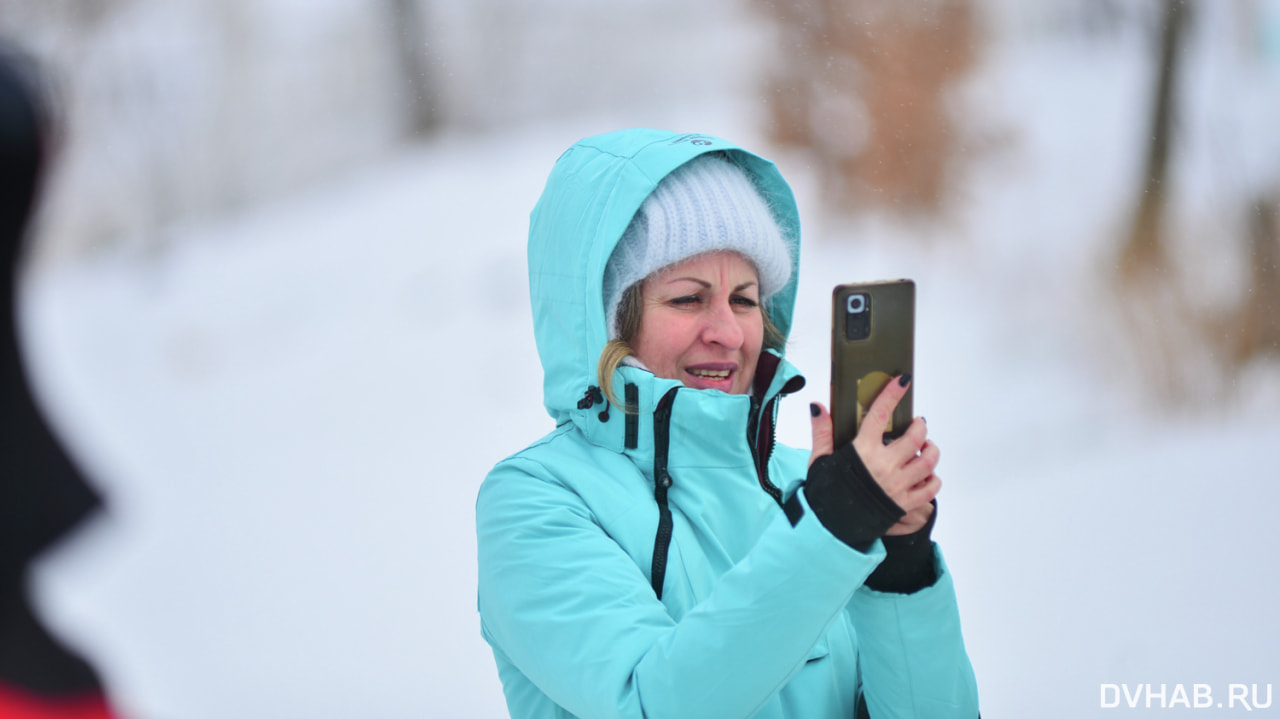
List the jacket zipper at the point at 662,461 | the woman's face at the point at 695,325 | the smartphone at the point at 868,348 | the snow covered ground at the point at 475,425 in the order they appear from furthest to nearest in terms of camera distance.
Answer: the snow covered ground at the point at 475,425 < the woman's face at the point at 695,325 < the jacket zipper at the point at 662,461 < the smartphone at the point at 868,348

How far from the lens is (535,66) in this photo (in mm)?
4586

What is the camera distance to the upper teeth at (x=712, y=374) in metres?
1.48

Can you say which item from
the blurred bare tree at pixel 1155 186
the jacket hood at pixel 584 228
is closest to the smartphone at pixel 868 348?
the jacket hood at pixel 584 228

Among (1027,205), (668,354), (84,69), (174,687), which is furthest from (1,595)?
(1027,205)

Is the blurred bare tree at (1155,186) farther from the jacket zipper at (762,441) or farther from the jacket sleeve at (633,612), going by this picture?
the jacket sleeve at (633,612)

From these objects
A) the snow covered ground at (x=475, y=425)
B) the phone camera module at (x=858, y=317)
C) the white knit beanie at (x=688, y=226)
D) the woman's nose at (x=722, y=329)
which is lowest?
the snow covered ground at (x=475, y=425)

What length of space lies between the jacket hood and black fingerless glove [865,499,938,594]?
17.4 inches

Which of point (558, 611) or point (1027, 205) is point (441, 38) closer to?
point (1027, 205)

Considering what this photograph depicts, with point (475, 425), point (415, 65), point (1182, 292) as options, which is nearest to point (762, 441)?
point (475, 425)

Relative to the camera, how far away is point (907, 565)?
4.29 ft

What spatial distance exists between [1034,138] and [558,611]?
3.97m

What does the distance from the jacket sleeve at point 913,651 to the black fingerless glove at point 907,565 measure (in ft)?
0.04

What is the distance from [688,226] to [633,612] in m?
0.53

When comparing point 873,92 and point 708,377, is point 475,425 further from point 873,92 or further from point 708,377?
point 708,377
